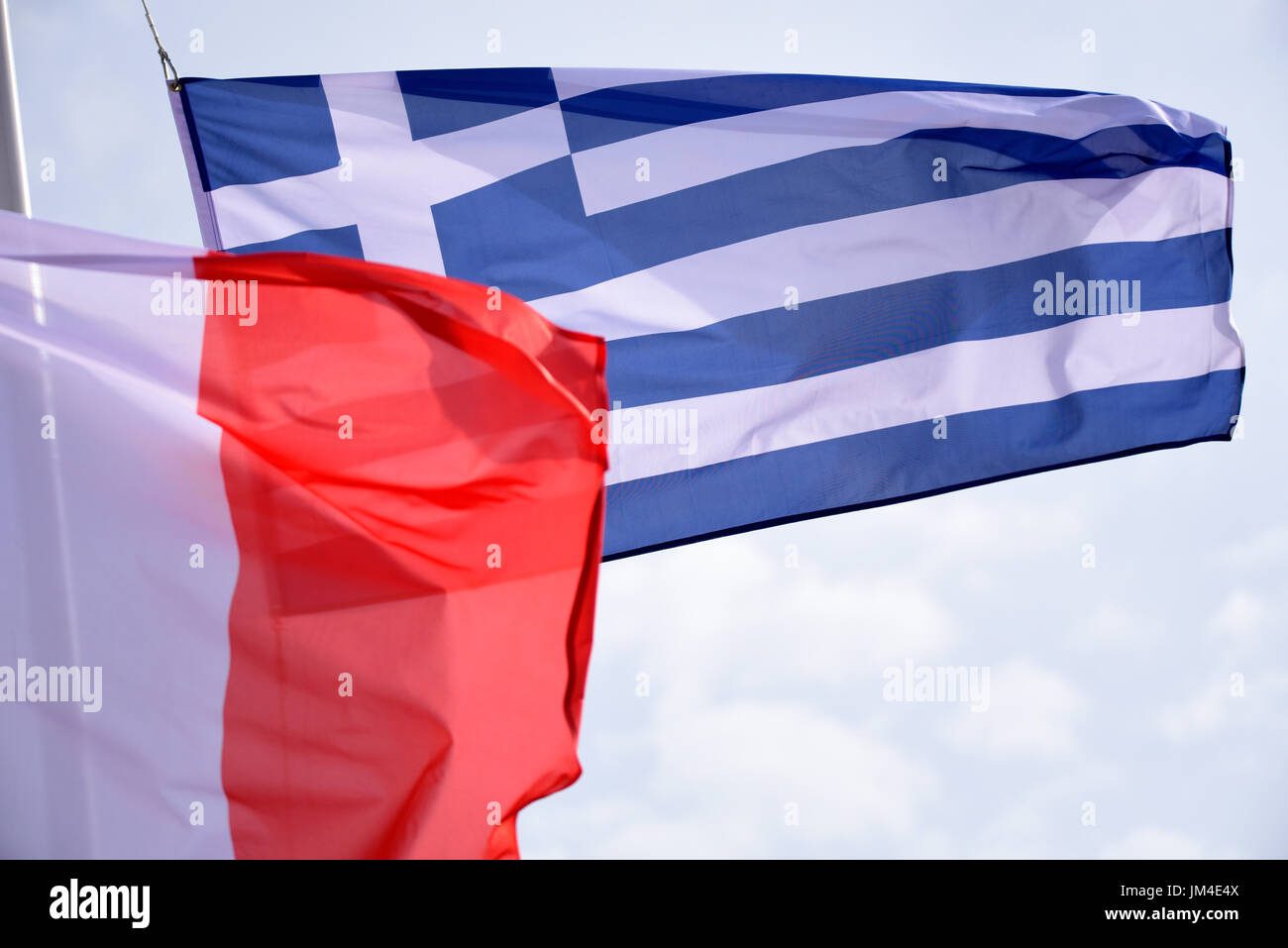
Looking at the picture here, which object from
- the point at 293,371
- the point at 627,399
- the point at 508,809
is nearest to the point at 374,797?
the point at 508,809

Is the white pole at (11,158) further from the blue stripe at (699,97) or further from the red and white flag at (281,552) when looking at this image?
the blue stripe at (699,97)

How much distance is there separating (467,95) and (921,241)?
2.65 m

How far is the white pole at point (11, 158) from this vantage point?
6121 millimetres

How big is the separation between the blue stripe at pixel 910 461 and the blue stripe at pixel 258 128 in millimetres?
2433

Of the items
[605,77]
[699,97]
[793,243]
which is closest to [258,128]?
[605,77]

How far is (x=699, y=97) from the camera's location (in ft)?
27.1

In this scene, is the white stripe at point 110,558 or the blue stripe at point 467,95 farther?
the blue stripe at point 467,95

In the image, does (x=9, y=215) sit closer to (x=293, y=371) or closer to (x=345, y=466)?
(x=293, y=371)

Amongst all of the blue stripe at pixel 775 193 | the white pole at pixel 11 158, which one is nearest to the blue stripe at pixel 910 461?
the blue stripe at pixel 775 193

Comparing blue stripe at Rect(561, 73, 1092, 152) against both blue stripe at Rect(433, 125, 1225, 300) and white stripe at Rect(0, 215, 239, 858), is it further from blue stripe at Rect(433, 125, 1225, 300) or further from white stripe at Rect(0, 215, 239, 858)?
white stripe at Rect(0, 215, 239, 858)

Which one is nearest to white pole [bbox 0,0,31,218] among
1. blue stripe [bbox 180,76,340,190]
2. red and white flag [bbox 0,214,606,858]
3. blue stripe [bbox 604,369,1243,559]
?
red and white flag [bbox 0,214,606,858]

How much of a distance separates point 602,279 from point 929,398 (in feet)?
6.22

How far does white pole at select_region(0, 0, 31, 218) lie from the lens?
6.12 metres

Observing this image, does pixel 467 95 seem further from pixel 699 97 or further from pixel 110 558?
pixel 110 558
